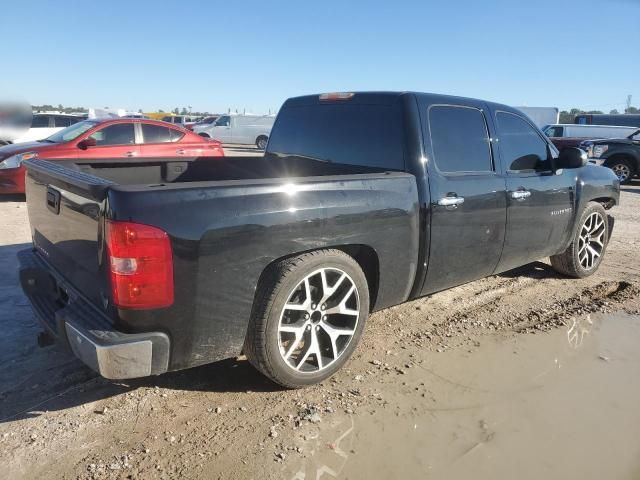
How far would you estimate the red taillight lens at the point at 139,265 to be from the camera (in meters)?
2.25

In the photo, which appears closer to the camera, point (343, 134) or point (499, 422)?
point (499, 422)

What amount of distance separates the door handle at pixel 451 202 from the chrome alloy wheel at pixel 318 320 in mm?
921

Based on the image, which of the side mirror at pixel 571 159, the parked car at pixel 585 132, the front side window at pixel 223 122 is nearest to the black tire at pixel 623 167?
the parked car at pixel 585 132

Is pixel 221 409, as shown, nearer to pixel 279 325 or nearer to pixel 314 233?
pixel 279 325

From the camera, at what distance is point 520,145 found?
14.4 ft

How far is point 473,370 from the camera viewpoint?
338 cm

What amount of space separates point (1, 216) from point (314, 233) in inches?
262

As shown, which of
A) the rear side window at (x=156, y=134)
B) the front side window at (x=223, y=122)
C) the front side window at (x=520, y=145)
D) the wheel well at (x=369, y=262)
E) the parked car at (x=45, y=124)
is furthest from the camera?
the front side window at (x=223, y=122)

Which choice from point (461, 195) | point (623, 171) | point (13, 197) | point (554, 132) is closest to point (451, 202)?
point (461, 195)

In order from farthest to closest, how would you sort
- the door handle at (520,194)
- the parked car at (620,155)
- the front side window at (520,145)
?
the parked car at (620,155)
the front side window at (520,145)
the door handle at (520,194)

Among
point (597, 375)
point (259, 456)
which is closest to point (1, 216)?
point (259, 456)

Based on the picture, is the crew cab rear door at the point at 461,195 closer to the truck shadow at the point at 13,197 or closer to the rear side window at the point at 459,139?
the rear side window at the point at 459,139

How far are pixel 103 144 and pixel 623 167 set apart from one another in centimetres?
1405

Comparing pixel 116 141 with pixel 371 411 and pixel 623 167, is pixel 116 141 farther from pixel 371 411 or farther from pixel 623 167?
pixel 623 167
